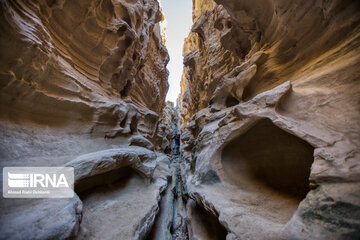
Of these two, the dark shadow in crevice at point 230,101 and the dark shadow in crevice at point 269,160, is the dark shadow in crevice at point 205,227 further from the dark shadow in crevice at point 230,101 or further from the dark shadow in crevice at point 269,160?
the dark shadow in crevice at point 230,101

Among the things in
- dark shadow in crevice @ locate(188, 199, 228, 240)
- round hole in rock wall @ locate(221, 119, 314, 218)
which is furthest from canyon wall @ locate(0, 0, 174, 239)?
round hole in rock wall @ locate(221, 119, 314, 218)

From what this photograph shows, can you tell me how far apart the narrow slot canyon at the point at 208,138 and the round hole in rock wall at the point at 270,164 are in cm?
2

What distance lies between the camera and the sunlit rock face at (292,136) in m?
1.48

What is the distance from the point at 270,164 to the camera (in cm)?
302

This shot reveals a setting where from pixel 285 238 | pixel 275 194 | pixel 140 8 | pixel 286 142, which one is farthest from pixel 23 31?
pixel 140 8

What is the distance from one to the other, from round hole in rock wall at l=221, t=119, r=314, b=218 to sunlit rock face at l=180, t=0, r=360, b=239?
19mm

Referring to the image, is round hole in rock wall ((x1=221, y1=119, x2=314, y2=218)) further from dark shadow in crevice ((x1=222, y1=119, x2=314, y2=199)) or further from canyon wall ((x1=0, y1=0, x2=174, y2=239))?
canyon wall ((x1=0, y1=0, x2=174, y2=239))

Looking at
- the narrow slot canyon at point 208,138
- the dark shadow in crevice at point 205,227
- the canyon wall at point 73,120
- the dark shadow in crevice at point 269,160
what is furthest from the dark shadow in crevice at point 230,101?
the dark shadow in crevice at point 205,227

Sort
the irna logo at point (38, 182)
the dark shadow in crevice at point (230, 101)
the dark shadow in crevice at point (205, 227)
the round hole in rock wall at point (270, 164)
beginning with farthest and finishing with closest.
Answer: the dark shadow in crevice at point (230, 101) < the dark shadow in crevice at point (205, 227) < the round hole in rock wall at point (270, 164) < the irna logo at point (38, 182)

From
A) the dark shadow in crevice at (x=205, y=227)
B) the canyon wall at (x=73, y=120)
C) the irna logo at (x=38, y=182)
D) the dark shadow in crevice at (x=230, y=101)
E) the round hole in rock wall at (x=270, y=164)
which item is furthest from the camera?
the dark shadow in crevice at (x=230, y=101)

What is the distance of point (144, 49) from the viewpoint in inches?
317

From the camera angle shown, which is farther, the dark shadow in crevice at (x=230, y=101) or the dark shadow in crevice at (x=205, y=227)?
the dark shadow in crevice at (x=230, y=101)

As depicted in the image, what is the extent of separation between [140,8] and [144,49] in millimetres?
2101

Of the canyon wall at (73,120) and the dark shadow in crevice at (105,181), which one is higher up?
the canyon wall at (73,120)
